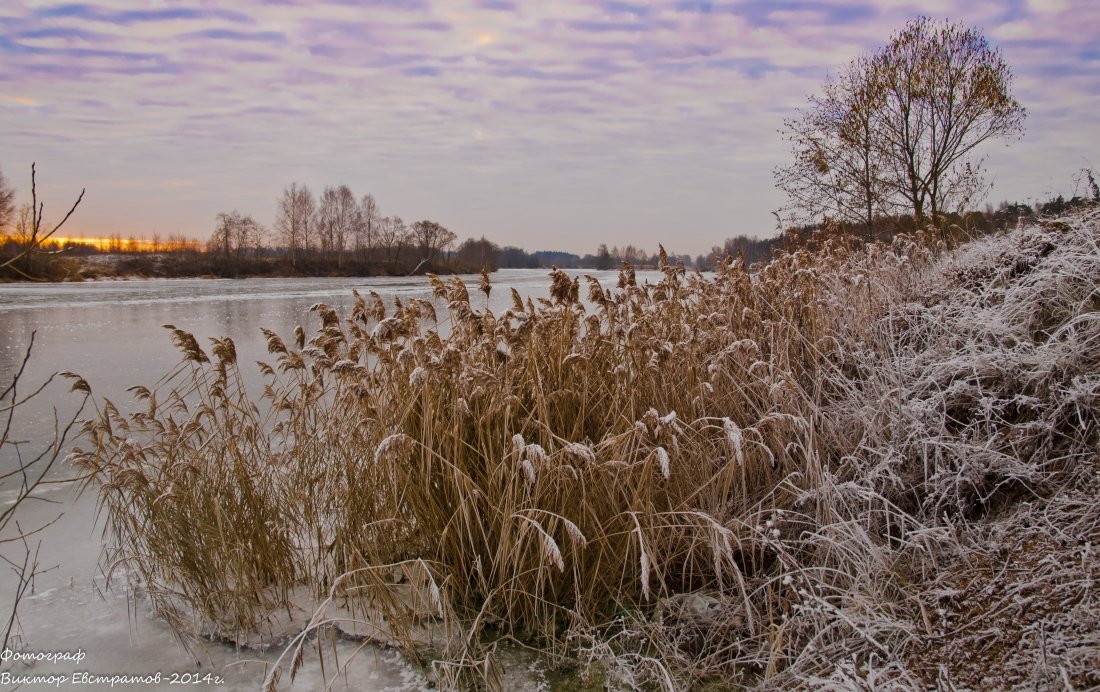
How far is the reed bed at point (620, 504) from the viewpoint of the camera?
267 centimetres

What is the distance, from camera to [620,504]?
3246mm

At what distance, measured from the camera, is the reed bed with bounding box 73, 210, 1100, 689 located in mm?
2674

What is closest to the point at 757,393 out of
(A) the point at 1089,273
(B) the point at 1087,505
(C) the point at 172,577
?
(B) the point at 1087,505

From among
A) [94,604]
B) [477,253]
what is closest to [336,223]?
[477,253]

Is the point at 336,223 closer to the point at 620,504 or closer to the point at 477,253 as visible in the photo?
the point at 477,253

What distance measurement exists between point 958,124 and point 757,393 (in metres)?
16.7

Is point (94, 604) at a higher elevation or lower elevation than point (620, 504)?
lower

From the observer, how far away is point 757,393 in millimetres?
4293

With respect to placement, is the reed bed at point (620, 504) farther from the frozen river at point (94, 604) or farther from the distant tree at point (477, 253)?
the distant tree at point (477, 253)

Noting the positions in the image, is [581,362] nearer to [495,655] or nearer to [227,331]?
[495,655]

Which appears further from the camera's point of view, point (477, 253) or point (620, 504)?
point (477, 253)

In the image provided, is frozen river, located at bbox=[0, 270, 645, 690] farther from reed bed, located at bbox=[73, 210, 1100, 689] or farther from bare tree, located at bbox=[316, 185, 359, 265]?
bare tree, located at bbox=[316, 185, 359, 265]

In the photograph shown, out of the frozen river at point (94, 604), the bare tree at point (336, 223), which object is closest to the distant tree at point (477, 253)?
the bare tree at point (336, 223)

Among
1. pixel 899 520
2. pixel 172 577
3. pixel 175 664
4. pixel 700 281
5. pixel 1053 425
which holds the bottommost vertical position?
pixel 175 664
